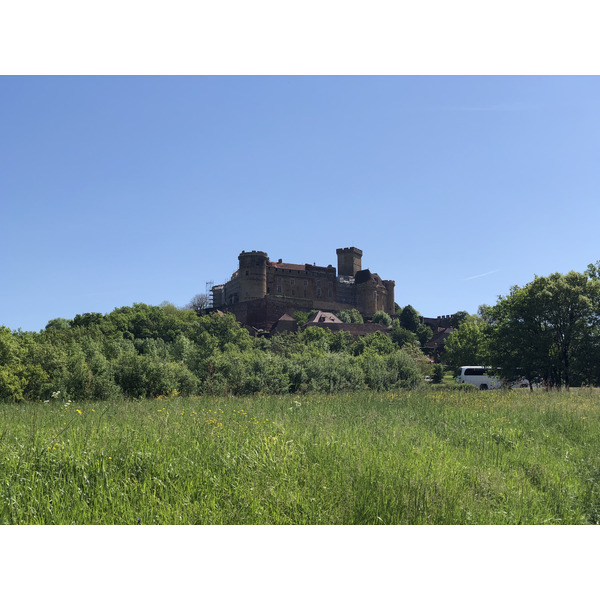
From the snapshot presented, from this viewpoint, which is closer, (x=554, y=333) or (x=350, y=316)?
(x=554, y=333)

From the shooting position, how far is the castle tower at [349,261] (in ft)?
437

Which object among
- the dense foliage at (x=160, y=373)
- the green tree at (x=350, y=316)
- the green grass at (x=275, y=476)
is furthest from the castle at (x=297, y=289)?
the green grass at (x=275, y=476)

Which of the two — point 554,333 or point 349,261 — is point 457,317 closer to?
point 349,261

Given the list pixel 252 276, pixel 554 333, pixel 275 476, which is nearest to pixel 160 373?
pixel 275 476

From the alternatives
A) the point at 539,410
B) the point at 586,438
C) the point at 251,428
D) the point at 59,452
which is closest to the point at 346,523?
the point at 251,428

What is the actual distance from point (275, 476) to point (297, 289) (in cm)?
11467

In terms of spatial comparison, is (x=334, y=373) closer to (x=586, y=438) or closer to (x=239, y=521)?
(x=586, y=438)

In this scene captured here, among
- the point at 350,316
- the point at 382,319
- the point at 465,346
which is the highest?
the point at 350,316

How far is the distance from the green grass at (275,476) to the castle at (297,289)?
93.6 metres

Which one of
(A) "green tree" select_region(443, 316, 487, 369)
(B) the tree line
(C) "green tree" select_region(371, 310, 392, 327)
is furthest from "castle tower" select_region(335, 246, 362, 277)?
(B) the tree line

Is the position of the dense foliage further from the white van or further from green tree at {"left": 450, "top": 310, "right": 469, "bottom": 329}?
green tree at {"left": 450, "top": 310, "right": 469, "bottom": 329}

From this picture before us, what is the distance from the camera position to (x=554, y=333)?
3056 cm

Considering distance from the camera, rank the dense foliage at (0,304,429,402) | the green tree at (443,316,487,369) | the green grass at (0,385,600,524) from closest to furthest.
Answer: the green grass at (0,385,600,524) < the dense foliage at (0,304,429,402) < the green tree at (443,316,487,369)

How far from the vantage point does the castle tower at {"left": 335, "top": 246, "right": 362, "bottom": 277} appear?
437ft
